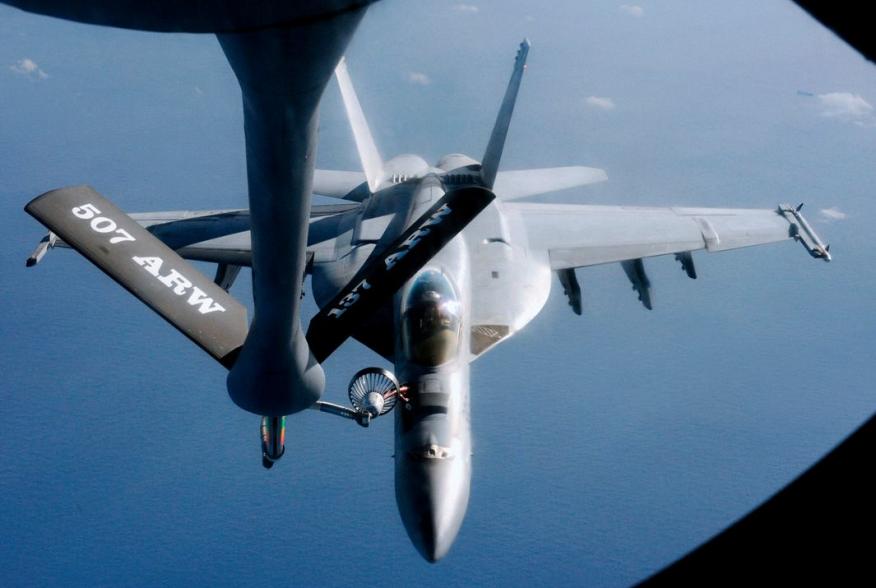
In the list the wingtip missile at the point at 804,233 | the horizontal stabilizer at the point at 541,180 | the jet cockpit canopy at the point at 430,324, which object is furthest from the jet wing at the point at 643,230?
the jet cockpit canopy at the point at 430,324

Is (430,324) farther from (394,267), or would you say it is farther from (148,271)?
(148,271)

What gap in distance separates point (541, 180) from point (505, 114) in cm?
341

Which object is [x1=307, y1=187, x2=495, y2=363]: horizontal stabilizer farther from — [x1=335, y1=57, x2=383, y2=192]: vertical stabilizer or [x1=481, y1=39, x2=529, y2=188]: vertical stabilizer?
[x1=335, y1=57, x2=383, y2=192]: vertical stabilizer

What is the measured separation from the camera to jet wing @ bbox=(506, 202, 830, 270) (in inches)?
462

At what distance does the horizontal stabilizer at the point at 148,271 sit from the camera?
4.29m

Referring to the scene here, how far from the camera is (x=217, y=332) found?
432 cm

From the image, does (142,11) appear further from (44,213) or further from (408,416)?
(408,416)

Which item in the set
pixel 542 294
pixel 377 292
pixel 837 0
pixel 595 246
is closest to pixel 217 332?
pixel 377 292

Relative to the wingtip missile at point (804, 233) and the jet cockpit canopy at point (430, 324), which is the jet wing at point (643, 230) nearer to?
the wingtip missile at point (804, 233)

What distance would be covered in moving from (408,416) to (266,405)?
3.17m

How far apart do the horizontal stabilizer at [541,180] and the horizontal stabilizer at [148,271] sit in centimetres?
948

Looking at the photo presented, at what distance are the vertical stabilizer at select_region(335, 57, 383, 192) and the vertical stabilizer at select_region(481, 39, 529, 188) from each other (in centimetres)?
199

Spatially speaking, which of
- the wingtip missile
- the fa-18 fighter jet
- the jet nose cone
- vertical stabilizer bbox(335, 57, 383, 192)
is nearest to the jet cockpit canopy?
the fa-18 fighter jet

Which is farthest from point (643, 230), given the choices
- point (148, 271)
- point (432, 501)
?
point (148, 271)
